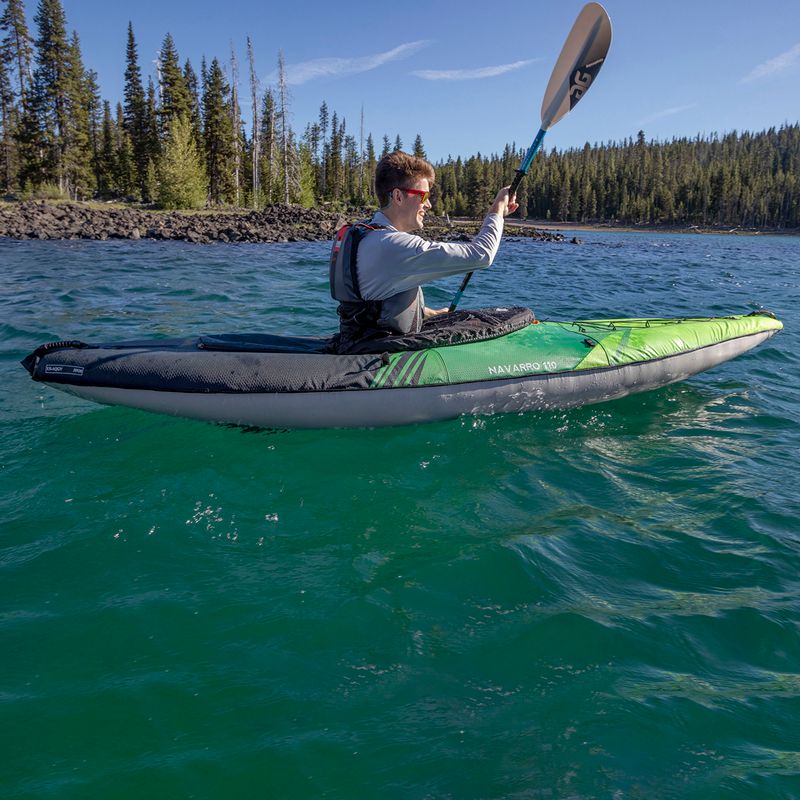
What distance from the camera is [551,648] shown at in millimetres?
2697

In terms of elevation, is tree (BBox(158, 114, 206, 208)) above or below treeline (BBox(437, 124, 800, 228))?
below

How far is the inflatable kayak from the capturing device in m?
4.58

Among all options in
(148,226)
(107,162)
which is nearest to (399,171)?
(148,226)

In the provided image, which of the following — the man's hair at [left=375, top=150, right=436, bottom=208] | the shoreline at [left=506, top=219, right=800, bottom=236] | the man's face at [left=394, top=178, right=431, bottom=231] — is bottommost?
the man's face at [left=394, top=178, right=431, bottom=231]

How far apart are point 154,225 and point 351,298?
29390 mm

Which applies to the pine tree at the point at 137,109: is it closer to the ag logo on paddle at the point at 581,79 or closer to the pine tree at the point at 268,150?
the pine tree at the point at 268,150

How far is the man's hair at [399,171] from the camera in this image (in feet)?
14.6

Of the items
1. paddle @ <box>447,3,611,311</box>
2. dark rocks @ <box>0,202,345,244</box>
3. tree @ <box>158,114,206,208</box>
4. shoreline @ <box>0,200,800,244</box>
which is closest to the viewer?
paddle @ <box>447,3,611,311</box>

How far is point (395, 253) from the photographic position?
175 inches

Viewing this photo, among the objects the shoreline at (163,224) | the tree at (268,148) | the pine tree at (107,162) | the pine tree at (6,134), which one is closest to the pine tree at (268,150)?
the tree at (268,148)

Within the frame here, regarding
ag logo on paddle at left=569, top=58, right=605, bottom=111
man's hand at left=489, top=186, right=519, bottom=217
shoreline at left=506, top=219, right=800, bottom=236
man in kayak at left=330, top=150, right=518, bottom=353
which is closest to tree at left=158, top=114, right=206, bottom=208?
ag logo on paddle at left=569, top=58, right=605, bottom=111

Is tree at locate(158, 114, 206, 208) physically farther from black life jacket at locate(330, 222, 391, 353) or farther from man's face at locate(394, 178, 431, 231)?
man's face at locate(394, 178, 431, 231)

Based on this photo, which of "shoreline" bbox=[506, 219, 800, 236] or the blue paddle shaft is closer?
the blue paddle shaft

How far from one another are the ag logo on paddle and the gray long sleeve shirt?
2.40 m
